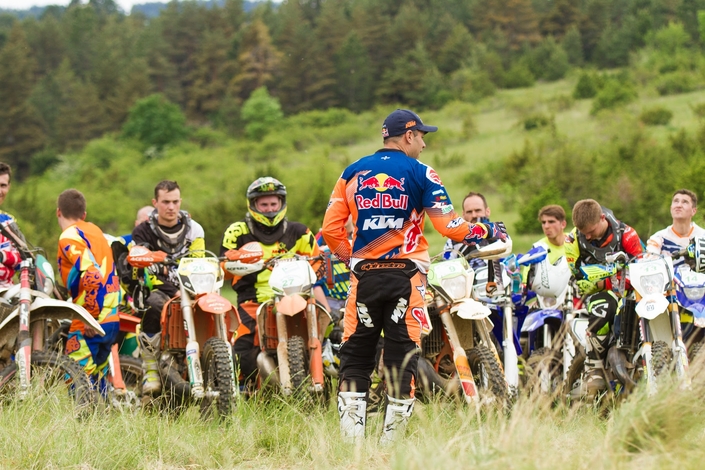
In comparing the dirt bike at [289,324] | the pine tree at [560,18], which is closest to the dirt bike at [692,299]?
the dirt bike at [289,324]

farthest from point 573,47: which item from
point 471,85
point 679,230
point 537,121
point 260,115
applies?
point 679,230

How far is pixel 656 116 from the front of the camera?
6128cm

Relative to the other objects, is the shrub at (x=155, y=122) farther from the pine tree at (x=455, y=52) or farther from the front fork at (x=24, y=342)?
the front fork at (x=24, y=342)

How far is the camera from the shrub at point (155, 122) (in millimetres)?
85688

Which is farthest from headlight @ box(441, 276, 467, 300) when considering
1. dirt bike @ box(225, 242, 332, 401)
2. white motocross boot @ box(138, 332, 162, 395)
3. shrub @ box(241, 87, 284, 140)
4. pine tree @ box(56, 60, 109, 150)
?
pine tree @ box(56, 60, 109, 150)

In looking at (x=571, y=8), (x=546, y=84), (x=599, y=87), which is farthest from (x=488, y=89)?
(x=571, y=8)

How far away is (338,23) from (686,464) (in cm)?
9239

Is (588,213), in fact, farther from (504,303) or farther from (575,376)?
(575,376)

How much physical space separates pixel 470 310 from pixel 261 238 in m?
2.34

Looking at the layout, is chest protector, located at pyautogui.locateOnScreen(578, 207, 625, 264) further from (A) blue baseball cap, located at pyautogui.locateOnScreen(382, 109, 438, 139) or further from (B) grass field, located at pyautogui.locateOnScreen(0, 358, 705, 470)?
(A) blue baseball cap, located at pyautogui.locateOnScreen(382, 109, 438, 139)

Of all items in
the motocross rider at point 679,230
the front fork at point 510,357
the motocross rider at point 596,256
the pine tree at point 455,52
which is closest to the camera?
Answer: the front fork at point 510,357

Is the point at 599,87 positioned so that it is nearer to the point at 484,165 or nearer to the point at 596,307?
the point at 484,165

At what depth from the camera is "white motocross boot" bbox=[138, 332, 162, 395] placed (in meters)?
7.67

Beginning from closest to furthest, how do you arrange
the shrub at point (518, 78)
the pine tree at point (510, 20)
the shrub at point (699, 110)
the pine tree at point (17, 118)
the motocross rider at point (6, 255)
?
the motocross rider at point (6, 255) → the shrub at point (699, 110) → the pine tree at point (17, 118) → the shrub at point (518, 78) → the pine tree at point (510, 20)
